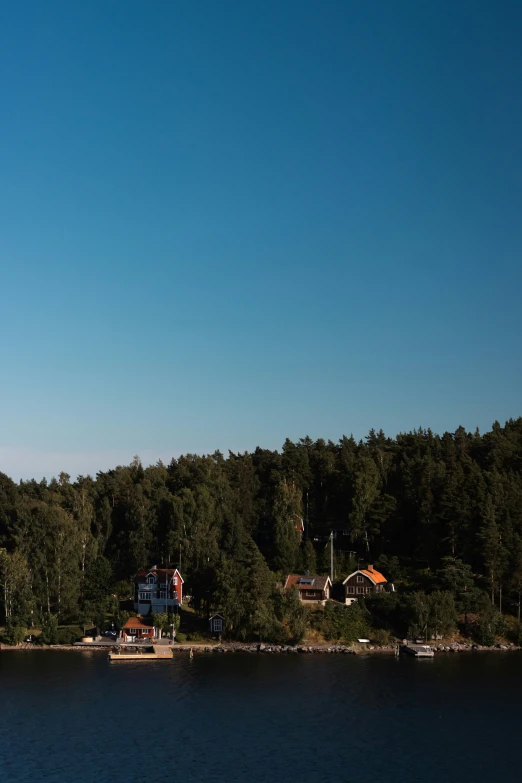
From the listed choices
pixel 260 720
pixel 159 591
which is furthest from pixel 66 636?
pixel 260 720

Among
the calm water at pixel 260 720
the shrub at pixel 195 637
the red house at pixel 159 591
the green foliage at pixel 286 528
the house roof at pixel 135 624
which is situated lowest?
the calm water at pixel 260 720

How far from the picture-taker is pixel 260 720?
1900 inches

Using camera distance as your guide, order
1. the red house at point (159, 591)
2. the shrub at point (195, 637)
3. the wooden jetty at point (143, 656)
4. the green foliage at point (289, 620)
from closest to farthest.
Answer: the wooden jetty at point (143, 656)
the green foliage at point (289, 620)
the shrub at point (195, 637)
the red house at point (159, 591)

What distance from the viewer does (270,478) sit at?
349 feet

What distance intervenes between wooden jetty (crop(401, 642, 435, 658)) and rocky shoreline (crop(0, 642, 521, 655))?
3.86ft

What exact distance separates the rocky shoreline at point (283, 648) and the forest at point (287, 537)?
122 centimetres

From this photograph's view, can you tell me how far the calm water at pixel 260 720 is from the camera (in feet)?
134

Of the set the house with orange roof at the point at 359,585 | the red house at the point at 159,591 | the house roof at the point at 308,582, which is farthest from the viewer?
the house roof at the point at 308,582

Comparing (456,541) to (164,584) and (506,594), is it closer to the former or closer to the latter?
(506,594)

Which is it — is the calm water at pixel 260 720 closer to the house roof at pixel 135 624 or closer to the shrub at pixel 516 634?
the shrub at pixel 516 634

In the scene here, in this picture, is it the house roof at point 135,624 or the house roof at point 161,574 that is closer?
the house roof at point 135,624

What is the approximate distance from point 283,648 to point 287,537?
19.0m

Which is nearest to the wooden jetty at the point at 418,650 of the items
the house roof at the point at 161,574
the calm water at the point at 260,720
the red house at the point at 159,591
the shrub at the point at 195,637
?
the calm water at the point at 260,720

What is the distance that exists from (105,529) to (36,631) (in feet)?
62.0
